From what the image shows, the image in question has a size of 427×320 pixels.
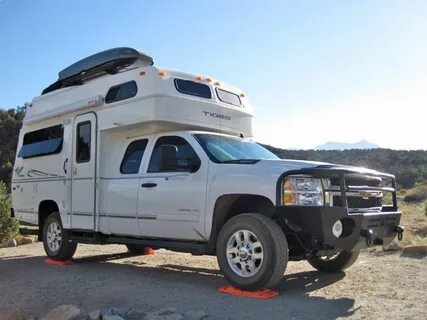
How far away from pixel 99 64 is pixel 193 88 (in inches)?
80.5

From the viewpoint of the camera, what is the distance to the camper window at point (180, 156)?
23.6ft

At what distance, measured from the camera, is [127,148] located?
856 cm

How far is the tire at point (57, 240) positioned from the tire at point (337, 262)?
4330 millimetres

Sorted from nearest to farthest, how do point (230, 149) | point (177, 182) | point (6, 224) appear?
point (177, 182) → point (230, 149) → point (6, 224)

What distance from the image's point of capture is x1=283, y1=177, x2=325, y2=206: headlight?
612 centimetres

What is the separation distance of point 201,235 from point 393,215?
251 cm

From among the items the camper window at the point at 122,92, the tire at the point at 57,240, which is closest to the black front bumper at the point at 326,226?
the camper window at the point at 122,92

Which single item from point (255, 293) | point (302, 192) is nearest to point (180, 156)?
point (302, 192)

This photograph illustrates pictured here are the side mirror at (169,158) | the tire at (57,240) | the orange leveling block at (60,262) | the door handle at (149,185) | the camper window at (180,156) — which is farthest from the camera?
the tire at (57,240)

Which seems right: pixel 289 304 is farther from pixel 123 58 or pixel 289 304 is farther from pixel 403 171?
pixel 403 171

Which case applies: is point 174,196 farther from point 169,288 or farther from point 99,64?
point 99,64

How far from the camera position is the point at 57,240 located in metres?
9.68

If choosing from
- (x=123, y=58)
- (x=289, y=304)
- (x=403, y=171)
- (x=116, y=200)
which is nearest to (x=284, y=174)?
(x=289, y=304)

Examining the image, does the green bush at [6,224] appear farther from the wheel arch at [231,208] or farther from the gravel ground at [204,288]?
the wheel arch at [231,208]
